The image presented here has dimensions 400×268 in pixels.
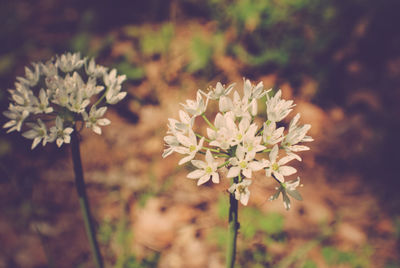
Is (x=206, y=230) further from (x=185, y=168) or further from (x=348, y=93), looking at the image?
(x=348, y=93)

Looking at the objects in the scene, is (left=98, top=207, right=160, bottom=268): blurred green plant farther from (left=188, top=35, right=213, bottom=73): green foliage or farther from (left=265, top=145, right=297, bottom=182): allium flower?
(left=188, top=35, right=213, bottom=73): green foliage

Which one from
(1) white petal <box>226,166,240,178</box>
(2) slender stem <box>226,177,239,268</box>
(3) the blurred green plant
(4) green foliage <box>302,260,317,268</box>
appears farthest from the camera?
(3) the blurred green plant

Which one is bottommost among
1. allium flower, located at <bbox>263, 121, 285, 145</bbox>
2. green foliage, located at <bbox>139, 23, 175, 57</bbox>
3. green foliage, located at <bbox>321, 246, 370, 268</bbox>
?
green foliage, located at <bbox>321, 246, 370, 268</bbox>

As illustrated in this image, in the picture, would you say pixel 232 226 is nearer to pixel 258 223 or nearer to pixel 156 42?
pixel 258 223

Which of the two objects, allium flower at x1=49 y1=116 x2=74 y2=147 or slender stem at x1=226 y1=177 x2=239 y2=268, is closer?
slender stem at x1=226 y1=177 x2=239 y2=268

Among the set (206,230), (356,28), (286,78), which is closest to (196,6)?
(286,78)

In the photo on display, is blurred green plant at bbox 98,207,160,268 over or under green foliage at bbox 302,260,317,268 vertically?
over

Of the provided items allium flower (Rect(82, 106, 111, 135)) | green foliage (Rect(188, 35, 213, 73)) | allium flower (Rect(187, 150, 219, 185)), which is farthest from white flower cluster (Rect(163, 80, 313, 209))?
green foliage (Rect(188, 35, 213, 73))
